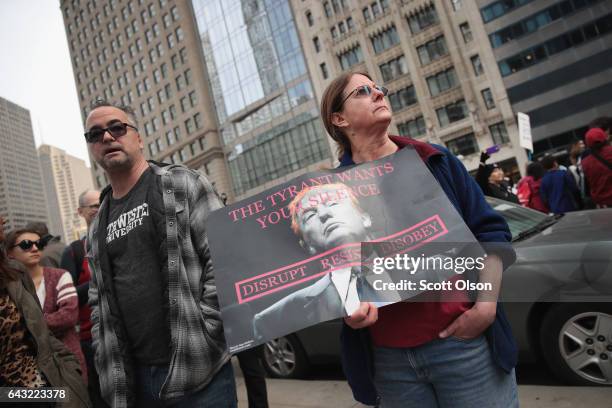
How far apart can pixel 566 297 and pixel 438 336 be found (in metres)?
1.50

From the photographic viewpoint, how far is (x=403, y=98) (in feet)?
107

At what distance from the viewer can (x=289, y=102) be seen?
38531 millimetres

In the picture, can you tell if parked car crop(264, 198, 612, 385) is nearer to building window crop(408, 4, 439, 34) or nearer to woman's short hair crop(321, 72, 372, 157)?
woman's short hair crop(321, 72, 372, 157)

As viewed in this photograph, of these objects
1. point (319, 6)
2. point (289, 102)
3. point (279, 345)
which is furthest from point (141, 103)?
Answer: point (279, 345)

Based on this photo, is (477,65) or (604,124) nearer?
(604,124)

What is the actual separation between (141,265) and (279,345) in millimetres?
3196

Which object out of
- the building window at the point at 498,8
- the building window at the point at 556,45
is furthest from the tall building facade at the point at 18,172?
the building window at the point at 556,45

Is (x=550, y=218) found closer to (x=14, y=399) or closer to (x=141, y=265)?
(x=141, y=265)

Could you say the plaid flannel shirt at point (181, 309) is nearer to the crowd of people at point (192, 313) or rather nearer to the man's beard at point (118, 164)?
the crowd of people at point (192, 313)

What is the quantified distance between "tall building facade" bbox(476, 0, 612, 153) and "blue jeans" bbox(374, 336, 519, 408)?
112 ft

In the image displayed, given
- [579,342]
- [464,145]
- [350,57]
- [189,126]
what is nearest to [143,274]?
[579,342]

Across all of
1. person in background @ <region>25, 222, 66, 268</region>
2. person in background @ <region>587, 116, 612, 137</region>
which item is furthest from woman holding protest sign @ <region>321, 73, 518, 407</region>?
person in background @ <region>587, 116, 612, 137</region>

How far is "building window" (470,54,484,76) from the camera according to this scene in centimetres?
3044

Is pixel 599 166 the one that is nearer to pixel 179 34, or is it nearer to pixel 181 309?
pixel 181 309
